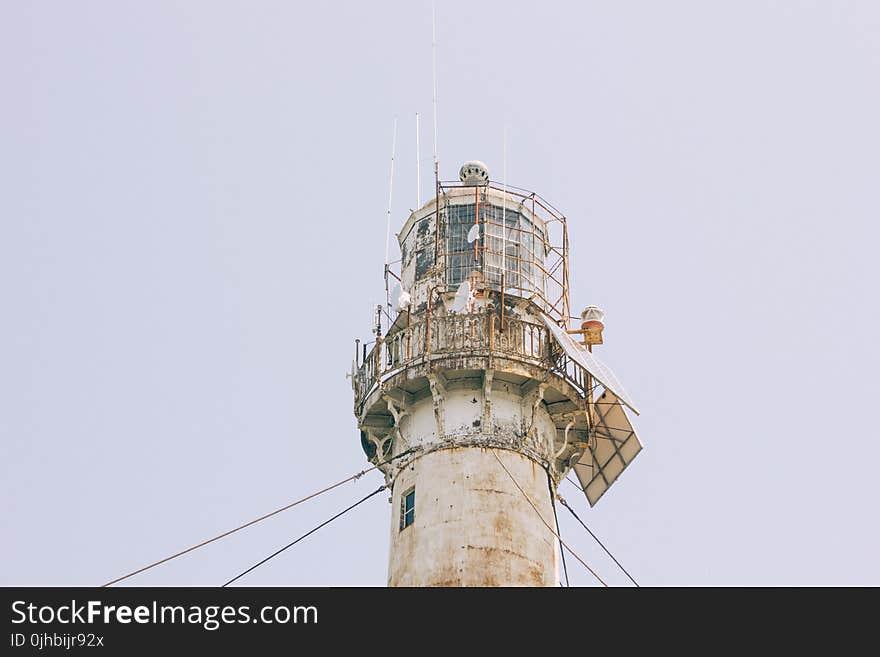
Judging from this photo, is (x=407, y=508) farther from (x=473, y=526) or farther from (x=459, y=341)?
(x=459, y=341)

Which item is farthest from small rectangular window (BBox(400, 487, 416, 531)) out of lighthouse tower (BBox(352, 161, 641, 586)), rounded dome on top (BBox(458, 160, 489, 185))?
rounded dome on top (BBox(458, 160, 489, 185))

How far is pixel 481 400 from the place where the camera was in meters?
35.8

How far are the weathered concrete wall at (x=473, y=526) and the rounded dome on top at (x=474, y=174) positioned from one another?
9.41 m

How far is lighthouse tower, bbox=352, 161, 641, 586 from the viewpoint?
3369 centimetres

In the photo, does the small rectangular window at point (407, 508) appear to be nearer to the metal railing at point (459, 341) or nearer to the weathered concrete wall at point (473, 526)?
the weathered concrete wall at point (473, 526)

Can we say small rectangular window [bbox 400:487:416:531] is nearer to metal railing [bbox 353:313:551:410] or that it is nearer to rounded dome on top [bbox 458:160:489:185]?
metal railing [bbox 353:313:551:410]

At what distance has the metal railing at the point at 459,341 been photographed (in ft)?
118

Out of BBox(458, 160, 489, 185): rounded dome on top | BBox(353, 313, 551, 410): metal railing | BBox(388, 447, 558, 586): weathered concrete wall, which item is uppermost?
BBox(458, 160, 489, 185): rounded dome on top

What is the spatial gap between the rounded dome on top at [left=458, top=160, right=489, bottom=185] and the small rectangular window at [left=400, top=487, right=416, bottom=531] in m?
10.2

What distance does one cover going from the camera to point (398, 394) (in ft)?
120

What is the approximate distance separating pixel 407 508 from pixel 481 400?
3.43 meters

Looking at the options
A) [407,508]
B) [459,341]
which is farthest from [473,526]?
[459,341]
